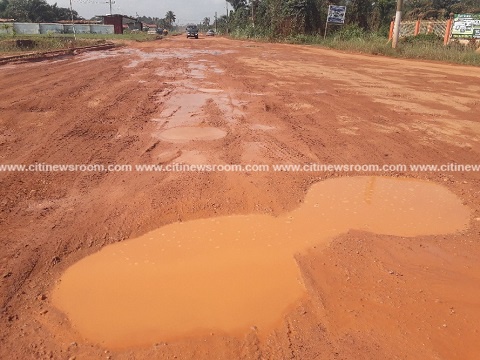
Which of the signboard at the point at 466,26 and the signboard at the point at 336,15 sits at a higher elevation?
the signboard at the point at 336,15

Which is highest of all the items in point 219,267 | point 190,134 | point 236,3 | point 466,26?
point 236,3

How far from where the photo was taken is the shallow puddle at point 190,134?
6.54m

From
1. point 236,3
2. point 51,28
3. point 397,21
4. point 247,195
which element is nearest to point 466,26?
point 397,21

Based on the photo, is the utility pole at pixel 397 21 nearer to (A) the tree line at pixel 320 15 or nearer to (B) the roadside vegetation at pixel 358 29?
(B) the roadside vegetation at pixel 358 29

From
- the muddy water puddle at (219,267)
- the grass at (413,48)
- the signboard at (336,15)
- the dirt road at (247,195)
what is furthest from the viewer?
the signboard at (336,15)

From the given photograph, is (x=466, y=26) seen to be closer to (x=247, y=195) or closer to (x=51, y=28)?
(x=247, y=195)

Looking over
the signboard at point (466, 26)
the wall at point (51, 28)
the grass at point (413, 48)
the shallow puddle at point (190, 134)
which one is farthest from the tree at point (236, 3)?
the shallow puddle at point (190, 134)

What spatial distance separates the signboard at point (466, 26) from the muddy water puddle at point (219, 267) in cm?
2204

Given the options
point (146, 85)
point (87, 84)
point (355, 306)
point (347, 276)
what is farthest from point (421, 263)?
point (87, 84)

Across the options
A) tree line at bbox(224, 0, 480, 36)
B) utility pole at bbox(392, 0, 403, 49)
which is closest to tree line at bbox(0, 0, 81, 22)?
tree line at bbox(224, 0, 480, 36)

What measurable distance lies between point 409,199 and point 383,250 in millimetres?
1401

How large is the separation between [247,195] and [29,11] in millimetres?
77457

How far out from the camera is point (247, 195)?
15.3ft

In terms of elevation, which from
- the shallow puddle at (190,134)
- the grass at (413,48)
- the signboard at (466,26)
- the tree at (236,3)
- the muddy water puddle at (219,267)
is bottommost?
the muddy water puddle at (219,267)
